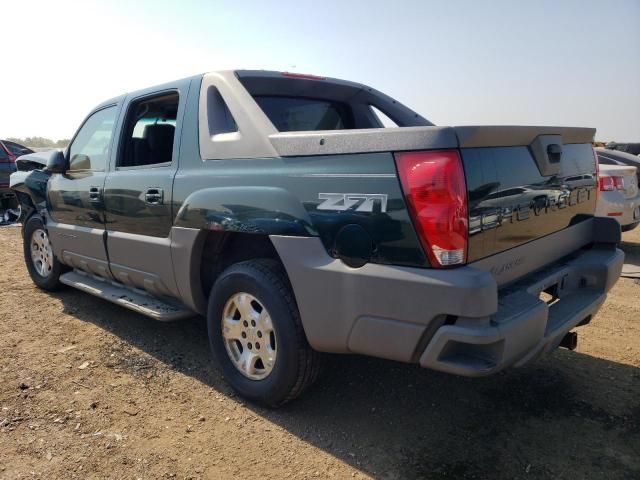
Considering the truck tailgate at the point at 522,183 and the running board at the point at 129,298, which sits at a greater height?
the truck tailgate at the point at 522,183

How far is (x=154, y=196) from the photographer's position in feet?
11.3

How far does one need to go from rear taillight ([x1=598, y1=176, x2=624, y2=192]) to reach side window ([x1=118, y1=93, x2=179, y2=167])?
5816mm

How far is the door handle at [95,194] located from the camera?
404cm

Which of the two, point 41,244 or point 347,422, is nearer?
point 347,422

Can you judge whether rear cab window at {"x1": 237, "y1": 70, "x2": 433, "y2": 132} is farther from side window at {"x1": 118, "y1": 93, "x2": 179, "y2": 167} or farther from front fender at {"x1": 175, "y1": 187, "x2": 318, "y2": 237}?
side window at {"x1": 118, "y1": 93, "x2": 179, "y2": 167}

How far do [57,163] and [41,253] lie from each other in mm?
1325

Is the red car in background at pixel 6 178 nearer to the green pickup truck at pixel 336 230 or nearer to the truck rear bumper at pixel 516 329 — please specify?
the green pickup truck at pixel 336 230

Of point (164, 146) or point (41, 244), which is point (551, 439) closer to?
point (164, 146)

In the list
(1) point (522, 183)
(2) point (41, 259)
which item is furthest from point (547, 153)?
(2) point (41, 259)

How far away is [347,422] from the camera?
2818 mm

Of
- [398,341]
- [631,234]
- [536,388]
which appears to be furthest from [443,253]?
[631,234]

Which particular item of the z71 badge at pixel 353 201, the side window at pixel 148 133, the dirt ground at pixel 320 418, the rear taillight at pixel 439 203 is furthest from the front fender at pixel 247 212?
the side window at pixel 148 133

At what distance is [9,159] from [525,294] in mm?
14334

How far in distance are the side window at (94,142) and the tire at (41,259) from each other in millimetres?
1040
